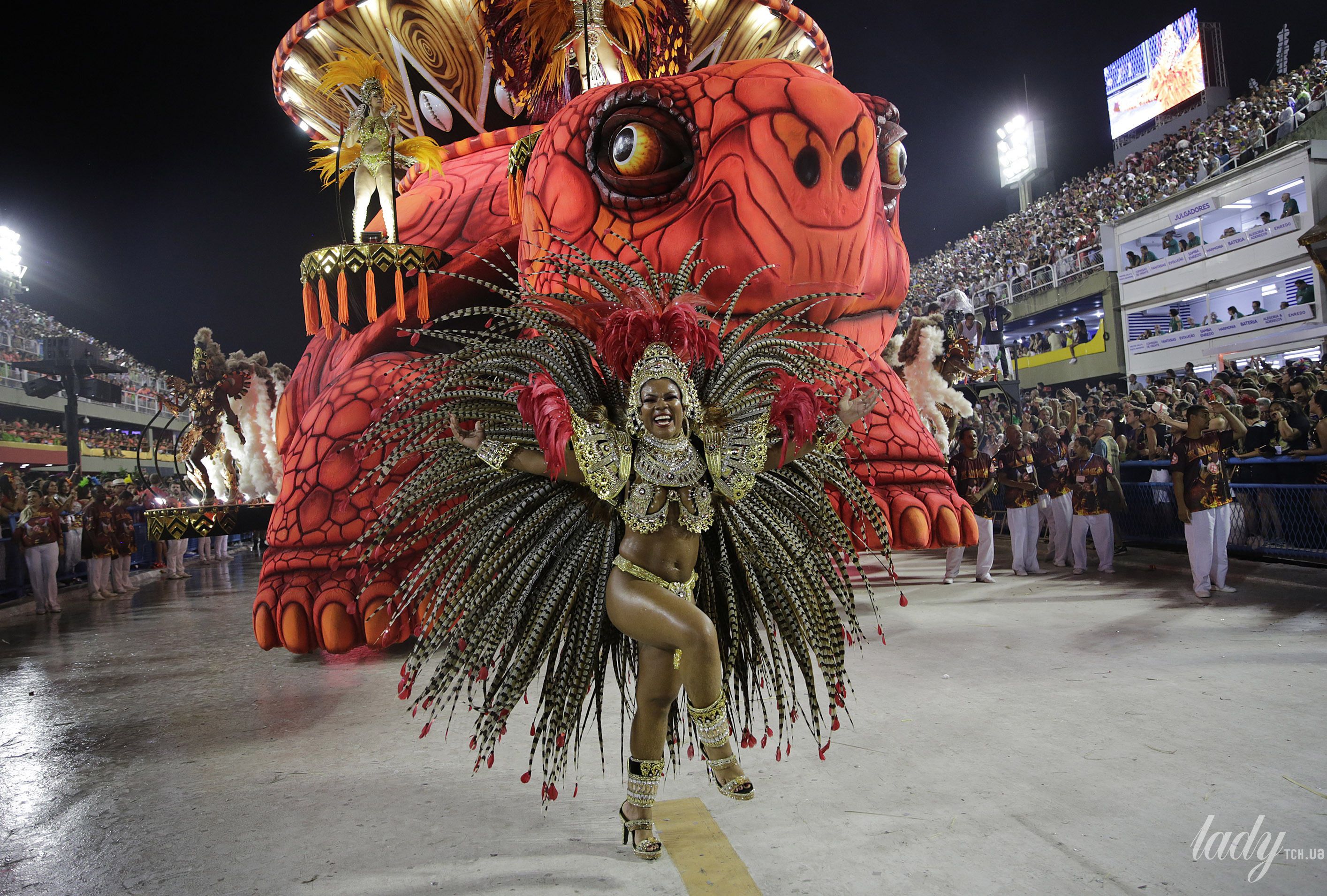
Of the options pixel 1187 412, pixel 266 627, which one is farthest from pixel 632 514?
pixel 1187 412

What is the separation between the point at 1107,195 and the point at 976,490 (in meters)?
21.9

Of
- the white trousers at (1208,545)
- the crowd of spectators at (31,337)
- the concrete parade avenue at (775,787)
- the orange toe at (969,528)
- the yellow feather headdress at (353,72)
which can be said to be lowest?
the concrete parade avenue at (775,787)

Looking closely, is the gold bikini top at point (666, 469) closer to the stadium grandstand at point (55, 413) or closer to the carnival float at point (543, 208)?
the carnival float at point (543, 208)

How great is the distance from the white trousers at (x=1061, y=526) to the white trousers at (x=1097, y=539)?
0.38 meters

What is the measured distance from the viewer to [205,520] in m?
A: 4.80

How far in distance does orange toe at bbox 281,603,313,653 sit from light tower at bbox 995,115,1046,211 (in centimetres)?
3536

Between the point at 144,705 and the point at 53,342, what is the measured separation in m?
11.2

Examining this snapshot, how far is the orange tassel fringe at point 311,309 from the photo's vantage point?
4523 mm

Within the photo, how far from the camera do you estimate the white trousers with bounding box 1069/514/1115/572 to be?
7277 mm

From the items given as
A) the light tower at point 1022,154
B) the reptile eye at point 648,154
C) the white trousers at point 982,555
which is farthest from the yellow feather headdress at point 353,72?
the light tower at point 1022,154

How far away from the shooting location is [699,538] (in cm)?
242

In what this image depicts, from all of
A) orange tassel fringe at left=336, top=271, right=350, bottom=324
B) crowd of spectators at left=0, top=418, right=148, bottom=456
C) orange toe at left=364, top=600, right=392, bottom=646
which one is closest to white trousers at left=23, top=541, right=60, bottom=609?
orange tassel fringe at left=336, top=271, right=350, bottom=324

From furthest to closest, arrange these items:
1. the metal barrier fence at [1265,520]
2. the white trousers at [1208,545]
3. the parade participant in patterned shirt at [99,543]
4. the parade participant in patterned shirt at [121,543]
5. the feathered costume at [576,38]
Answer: the parade participant in patterned shirt at [121,543] < the parade participant in patterned shirt at [99,543] < the metal barrier fence at [1265,520] < the white trousers at [1208,545] < the feathered costume at [576,38]

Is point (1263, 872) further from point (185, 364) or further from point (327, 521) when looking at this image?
point (185, 364)
